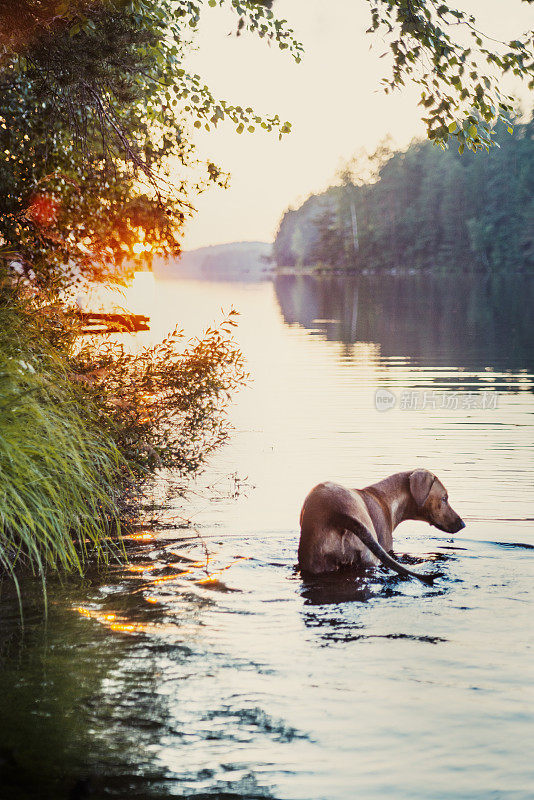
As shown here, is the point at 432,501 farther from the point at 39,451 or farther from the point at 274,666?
the point at 39,451

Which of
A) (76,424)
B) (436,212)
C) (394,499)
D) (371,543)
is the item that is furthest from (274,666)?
(436,212)

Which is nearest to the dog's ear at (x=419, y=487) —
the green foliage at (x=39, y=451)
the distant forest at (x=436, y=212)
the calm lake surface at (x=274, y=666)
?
the calm lake surface at (x=274, y=666)

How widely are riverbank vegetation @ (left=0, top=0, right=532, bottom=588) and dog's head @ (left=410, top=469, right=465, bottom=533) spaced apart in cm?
265

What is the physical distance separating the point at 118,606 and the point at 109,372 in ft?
11.2

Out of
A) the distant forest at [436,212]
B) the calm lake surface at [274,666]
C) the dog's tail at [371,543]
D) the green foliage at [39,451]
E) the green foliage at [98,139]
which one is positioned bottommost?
the calm lake surface at [274,666]

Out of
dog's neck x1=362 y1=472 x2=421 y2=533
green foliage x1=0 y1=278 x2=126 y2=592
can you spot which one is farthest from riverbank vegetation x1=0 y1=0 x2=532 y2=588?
dog's neck x1=362 y1=472 x2=421 y2=533

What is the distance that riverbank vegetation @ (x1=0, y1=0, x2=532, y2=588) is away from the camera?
7.39 meters

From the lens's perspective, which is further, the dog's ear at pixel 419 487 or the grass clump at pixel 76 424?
the dog's ear at pixel 419 487

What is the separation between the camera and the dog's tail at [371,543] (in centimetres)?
722

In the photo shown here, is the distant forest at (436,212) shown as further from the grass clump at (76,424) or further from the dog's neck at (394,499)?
the dog's neck at (394,499)

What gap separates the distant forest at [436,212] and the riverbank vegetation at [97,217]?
101m

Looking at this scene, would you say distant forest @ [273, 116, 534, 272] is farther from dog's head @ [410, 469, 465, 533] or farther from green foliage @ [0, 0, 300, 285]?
dog's head @ [410, 469, 465, 533]

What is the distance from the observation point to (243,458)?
14141 mm

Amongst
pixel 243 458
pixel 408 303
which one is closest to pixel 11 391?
pixel 243 458
